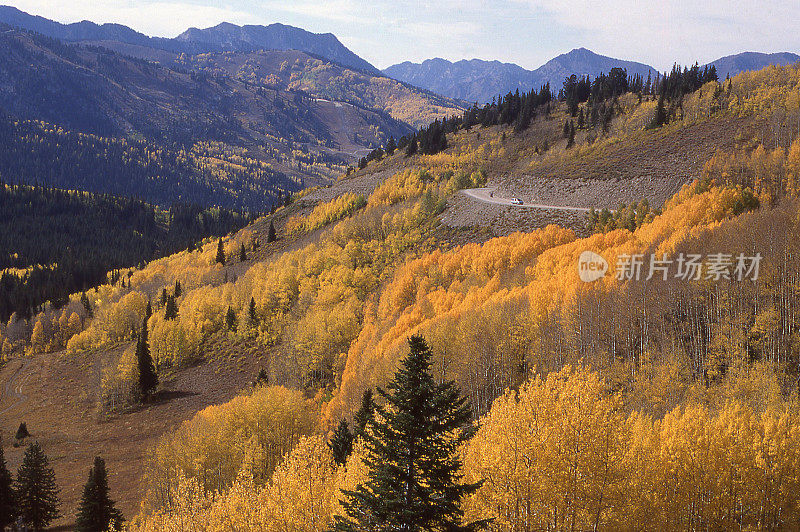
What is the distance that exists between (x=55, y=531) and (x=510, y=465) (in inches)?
2484

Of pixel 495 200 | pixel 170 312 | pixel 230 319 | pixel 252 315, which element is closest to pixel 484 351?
A: pixel 495 200

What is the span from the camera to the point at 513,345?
2586 inches

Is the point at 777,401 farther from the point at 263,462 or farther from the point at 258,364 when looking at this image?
the point at 258,364

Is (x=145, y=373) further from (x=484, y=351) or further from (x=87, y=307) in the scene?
(x=87, y=307)

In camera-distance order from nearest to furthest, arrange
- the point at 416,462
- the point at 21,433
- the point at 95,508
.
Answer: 1. the point at 416,462
2. the point at 95,508
3. the point at 21,433

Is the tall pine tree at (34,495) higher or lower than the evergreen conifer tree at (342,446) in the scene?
lower

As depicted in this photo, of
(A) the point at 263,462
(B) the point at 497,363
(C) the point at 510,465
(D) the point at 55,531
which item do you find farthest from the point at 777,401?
(D) the point at 55,531

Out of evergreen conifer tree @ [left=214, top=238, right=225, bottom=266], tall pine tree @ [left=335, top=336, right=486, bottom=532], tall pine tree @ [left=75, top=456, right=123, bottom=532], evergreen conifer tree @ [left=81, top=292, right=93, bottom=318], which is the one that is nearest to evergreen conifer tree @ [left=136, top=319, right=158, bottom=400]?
tall pine tree @ [left=75, top=456, right=123, bottom=532]

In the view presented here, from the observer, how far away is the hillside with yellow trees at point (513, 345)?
29391 millimetres

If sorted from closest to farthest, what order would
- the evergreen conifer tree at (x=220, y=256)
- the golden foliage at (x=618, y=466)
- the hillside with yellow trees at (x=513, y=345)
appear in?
the golden foliage at (x=618, y=466) → the hillside with yellow trees at (x=513, y=345) → the evergreen conifer tree at (x=220, y=256)

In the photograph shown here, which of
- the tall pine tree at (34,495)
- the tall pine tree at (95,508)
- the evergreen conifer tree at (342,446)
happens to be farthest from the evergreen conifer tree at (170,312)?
the evergreen conifer tree at (342,446)

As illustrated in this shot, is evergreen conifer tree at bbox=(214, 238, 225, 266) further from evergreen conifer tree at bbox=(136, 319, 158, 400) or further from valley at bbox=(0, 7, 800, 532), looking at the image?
evergreen conifer tree at bbox=(136, 319, 158, 400)

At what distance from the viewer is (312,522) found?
2972cm

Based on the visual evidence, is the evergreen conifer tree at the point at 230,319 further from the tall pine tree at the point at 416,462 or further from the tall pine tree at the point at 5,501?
the tall pine tree at the point at 416,462
